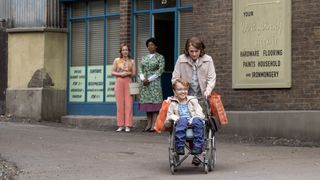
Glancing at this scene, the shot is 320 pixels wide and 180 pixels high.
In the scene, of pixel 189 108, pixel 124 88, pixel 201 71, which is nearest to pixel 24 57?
pixel 124 88

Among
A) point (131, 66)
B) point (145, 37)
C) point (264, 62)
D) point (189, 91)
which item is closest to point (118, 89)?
point (131, 66)

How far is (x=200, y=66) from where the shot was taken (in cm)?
944

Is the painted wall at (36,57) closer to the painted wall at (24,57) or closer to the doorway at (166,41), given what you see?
the painted wall at (24,57)

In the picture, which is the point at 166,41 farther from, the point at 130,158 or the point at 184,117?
the point at 184,117

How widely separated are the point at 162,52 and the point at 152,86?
153cm

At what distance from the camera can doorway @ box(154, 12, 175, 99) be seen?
15.7m

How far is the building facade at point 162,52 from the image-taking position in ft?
42.1

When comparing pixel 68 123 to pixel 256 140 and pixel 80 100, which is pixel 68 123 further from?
pixel 256 140

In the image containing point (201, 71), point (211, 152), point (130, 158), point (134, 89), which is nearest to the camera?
point (211, 152)

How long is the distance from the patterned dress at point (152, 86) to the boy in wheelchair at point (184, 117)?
5.46 m

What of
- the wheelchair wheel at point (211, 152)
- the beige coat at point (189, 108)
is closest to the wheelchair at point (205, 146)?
the wheelchair wheel at point (211, 152)

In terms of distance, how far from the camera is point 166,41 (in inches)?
628

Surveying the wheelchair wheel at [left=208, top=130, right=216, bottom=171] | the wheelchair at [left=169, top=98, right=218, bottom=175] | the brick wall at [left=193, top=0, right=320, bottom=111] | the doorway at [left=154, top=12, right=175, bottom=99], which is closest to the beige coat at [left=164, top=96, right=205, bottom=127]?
the wheelchair at [left=169, top=98, right=218, bottom=175]

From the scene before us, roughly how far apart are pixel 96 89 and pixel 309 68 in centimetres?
614
